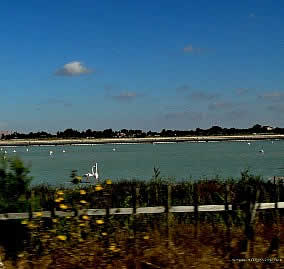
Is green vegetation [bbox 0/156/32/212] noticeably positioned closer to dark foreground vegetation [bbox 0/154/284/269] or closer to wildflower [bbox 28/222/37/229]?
dark foreground vegetation [bbox 0/154/284/269]

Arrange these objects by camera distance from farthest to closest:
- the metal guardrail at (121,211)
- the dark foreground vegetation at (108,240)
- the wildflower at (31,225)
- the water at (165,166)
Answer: the water at (165,166) < the metal guardrail at (121,211) < the wildflower at (31,225) < the dark foreground vegetation at (108,240)

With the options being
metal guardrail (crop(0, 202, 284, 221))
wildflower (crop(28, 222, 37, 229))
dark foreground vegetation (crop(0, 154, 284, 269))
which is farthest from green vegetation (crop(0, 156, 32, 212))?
wildflower (crop(28, 222, 37, 229))

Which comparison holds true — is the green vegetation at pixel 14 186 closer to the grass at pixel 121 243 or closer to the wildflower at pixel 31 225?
the grass at pixel 121 243

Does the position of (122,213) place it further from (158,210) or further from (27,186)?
(27,186)

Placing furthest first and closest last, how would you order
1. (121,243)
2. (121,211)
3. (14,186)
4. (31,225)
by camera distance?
1. (121,211)
2. (14,186)
3. (121,243)
4. (31,225)

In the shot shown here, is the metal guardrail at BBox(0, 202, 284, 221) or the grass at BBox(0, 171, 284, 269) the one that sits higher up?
the metal guardrail at BBox(0, 202, 284, 221)

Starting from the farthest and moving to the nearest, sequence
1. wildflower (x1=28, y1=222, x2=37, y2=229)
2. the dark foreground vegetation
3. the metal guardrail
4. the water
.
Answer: the water < the metal guardrail < wildflower (x1=28, y1=222, x2=37, y2=229) < the dark foreground vegetation

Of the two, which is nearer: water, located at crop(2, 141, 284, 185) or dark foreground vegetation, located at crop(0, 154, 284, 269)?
dark foreground vegetation, located at crop(0, 154, 284, 269)

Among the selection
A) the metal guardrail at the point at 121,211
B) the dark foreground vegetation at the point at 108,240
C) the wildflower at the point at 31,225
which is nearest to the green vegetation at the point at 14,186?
the dark foreground vegetation at the point at 108,240

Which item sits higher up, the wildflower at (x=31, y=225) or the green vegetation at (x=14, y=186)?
the green vegetation at (x=14, y=186)

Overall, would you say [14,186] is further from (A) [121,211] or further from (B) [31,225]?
(A) [121,211]

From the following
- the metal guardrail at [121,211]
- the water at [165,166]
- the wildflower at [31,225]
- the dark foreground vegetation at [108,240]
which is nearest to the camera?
the dark foreground vegetation at [108,240]

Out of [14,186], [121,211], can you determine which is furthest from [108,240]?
[14,186]

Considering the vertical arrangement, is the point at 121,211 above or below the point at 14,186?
below
